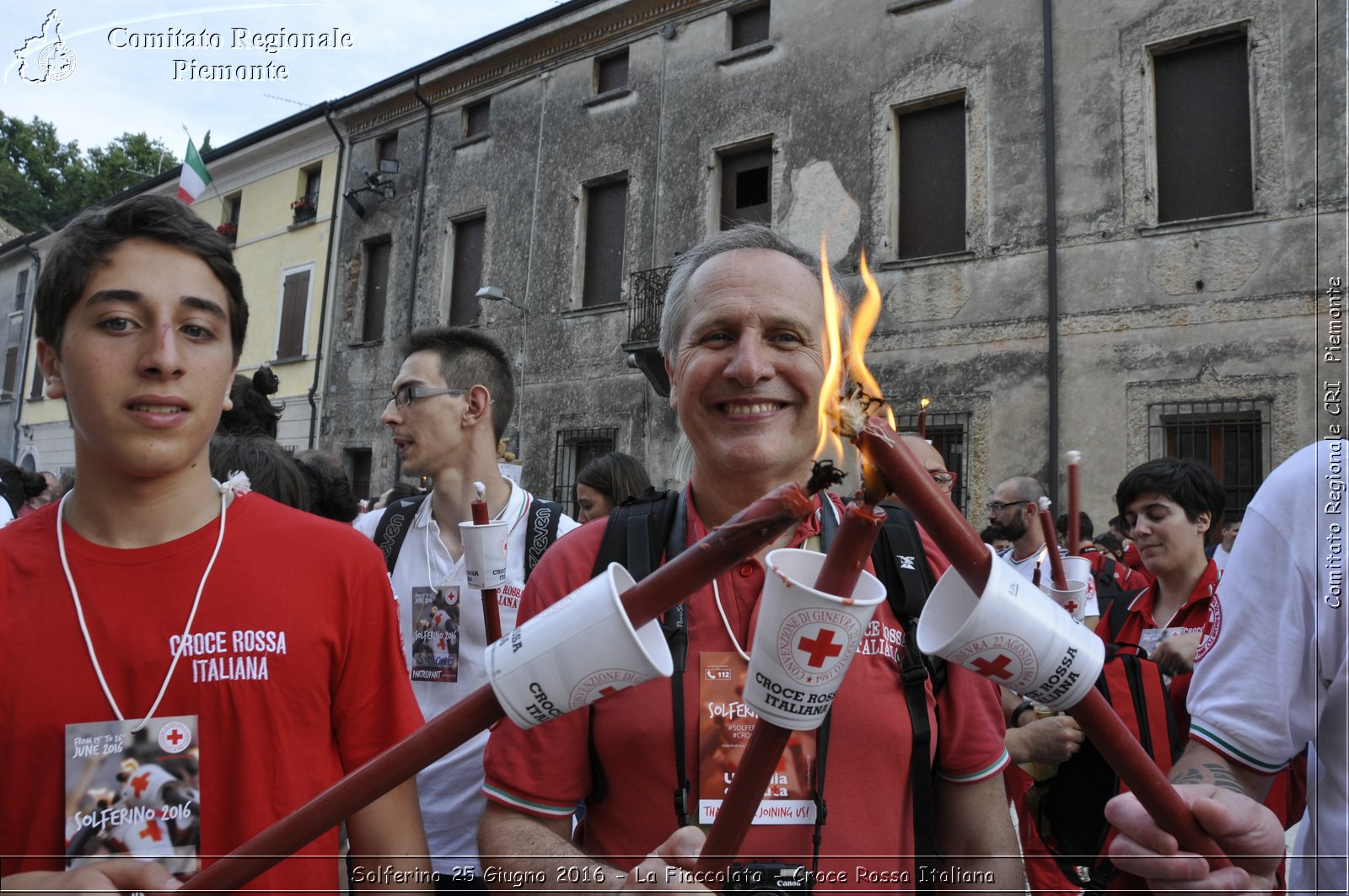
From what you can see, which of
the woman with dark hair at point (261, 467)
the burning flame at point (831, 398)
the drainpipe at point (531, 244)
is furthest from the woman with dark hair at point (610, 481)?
the drainpipe at point (531, 244)

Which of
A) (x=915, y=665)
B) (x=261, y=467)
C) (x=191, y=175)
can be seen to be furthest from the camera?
(x=191, y=175)

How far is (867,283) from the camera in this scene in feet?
4.59

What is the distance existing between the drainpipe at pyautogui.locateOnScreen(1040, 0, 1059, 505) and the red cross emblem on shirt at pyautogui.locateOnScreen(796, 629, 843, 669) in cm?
1107

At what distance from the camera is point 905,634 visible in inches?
70.4

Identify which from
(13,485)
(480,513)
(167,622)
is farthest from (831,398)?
(13,485)

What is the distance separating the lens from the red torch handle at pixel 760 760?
86cm

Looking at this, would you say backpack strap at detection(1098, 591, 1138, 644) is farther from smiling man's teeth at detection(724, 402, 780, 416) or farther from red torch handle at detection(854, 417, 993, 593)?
red torch handle at detection(854, 417, 993, 593)

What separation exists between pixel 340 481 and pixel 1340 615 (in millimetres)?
3542

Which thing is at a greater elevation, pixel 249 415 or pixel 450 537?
pixel 249 415

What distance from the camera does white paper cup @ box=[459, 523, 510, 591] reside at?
2535mm

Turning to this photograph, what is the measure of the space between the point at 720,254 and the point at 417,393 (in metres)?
2.24

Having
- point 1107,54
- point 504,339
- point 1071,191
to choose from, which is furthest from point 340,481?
point 504,339

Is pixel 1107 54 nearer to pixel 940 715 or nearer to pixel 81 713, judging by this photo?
pixel 940 715

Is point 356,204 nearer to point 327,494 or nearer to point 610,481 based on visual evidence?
point 610,481
